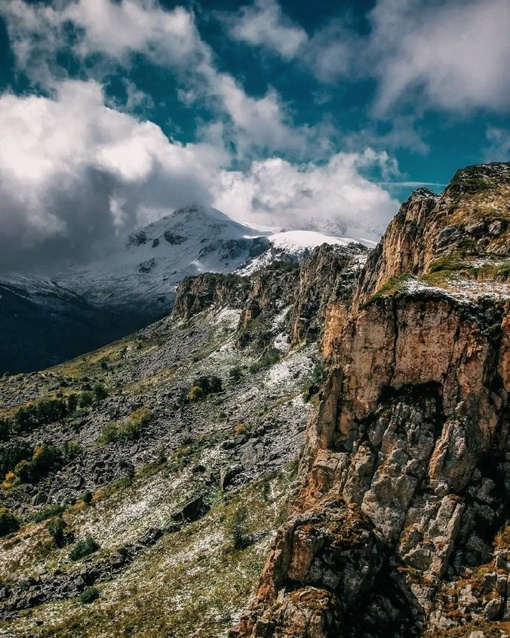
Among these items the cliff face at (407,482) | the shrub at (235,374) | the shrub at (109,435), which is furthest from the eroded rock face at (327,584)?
the shrub at (235,374)

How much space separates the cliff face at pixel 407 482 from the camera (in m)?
31.0

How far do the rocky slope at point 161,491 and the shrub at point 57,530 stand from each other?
Result: 0.18 m

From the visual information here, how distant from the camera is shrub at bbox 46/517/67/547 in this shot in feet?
230

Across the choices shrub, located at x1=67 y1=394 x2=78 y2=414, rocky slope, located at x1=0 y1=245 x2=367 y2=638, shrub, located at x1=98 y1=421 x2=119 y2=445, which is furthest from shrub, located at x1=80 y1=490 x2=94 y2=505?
shrub, located at x1=67 y1=394 x2=78 y2=414

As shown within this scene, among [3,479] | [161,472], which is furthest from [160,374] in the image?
[161,472]

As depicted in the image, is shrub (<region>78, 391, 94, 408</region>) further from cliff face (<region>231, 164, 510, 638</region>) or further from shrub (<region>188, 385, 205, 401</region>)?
cliff face (<region>231, 164, 510, 638</region>)

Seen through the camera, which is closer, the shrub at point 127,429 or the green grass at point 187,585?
the green grass at point 187,585

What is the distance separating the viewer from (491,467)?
33.6 meters

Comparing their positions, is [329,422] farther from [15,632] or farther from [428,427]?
[15,632]

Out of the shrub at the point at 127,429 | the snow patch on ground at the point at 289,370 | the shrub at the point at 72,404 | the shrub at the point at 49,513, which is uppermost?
the snow patch on ground at the point at 289,370

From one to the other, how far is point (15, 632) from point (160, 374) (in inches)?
4952

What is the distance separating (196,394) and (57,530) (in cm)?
6030

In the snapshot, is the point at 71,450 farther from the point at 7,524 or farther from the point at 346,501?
the point at 346,501

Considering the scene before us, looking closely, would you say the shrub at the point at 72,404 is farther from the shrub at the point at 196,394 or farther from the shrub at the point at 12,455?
the shrub at the point at 196,394
